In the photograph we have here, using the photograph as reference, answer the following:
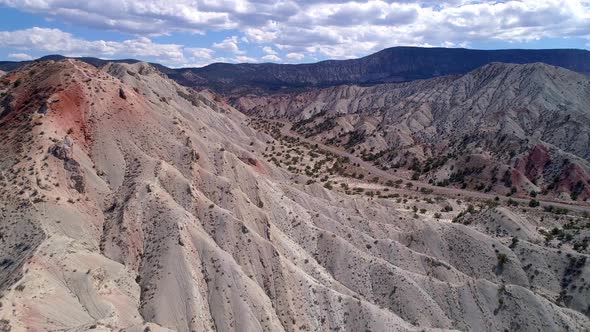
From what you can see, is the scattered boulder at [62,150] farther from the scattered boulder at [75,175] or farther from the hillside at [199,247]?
the scattered boulder at [75,175]

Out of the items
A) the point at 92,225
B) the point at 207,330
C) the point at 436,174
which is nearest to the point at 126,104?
the point at 92,225

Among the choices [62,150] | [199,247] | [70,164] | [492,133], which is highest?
[62,150]

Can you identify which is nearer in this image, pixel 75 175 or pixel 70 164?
pixel 75 175

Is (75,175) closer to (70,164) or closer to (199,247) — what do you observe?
(70,164)

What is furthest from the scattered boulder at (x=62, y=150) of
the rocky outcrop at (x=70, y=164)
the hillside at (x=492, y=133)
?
the hillside at (x=492, y=133)

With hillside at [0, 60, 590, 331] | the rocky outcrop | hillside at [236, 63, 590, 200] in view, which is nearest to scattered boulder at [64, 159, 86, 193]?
the rocky outcrop

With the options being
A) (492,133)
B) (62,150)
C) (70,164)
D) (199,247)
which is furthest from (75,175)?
(492,133)

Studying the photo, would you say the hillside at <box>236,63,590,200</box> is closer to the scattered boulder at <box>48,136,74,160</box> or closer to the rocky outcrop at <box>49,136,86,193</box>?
the rocky outcrop at <box>49,136,86,193</box>

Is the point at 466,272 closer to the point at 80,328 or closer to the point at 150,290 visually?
the point at 150,290
